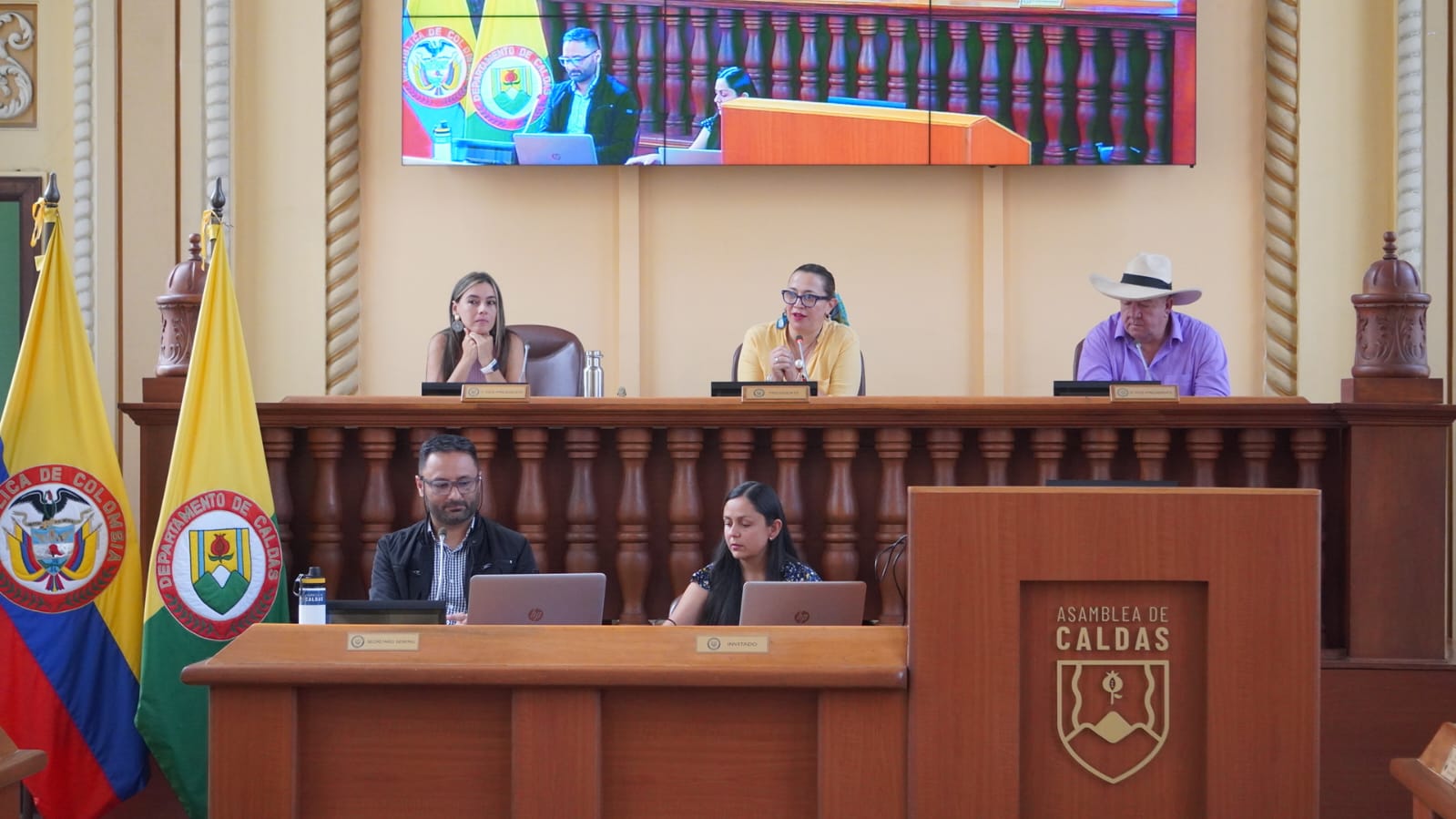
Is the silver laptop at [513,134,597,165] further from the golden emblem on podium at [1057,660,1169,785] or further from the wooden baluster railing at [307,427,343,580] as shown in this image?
the golden emblem on podium at [1057,660,1169,785]

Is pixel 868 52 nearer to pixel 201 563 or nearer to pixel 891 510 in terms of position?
pixel 891 510

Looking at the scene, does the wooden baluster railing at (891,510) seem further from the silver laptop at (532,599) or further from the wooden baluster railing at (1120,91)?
the wooden baluster railing at (1120,91)

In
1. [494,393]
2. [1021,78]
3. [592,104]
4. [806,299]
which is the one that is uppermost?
[1021,78]

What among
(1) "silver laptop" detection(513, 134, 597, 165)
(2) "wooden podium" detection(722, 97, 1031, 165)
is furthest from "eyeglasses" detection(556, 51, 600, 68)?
(2) "wooden podium" detection(722, 97, 1031, 165)

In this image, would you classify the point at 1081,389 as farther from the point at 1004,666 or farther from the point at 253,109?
the point at 253,109

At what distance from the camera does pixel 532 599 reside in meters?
2.96

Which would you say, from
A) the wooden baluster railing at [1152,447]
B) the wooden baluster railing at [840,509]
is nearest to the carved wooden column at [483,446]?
the wooden baluster railing at [840,509]

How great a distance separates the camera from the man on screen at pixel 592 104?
5.84m

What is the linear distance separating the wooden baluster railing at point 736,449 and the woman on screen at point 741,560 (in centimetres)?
7

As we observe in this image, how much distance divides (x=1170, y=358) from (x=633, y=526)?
2019 mm

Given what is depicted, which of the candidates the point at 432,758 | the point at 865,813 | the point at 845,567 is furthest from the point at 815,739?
the point at 845,567

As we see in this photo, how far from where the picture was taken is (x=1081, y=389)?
3715mm

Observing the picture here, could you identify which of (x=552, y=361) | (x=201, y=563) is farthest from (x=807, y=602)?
(x=552, y=361)

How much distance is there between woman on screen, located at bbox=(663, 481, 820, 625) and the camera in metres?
3.40
